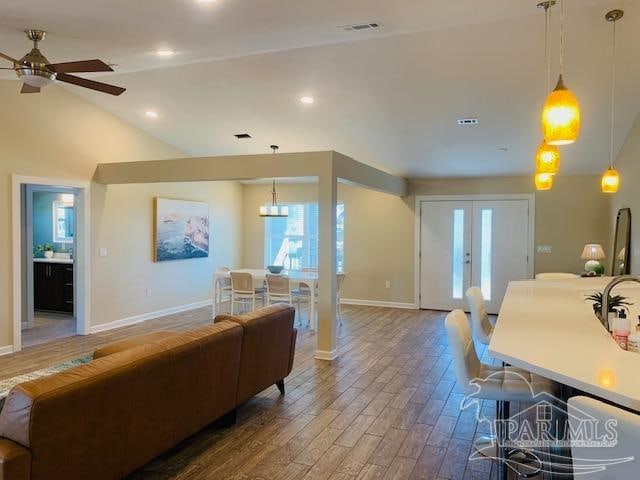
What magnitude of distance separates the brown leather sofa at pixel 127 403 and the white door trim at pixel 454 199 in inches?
206

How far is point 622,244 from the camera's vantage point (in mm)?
5977

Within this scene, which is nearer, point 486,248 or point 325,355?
point 325,355

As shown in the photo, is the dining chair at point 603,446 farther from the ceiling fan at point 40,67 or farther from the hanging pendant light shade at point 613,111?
the ceiling fan at point 40,67

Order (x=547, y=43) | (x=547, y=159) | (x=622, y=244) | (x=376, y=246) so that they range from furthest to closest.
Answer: (x=376, y=246) → (x=622, y=244) → (x=547, y=43) → (x=547, y=159)

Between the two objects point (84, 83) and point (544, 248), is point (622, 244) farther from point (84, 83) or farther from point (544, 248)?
point (84, 83)

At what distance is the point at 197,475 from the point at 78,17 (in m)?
3.09

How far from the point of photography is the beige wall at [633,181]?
17.5 feet

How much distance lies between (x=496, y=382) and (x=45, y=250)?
330 inches

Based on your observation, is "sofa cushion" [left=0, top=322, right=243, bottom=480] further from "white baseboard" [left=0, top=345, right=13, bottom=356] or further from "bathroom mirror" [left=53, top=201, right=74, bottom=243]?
"bathroom mirror" [left=53, top=201, right=74, bottom=243]

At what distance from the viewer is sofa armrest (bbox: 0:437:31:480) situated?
1864 mm

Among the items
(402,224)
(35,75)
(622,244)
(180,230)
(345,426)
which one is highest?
(35,75)

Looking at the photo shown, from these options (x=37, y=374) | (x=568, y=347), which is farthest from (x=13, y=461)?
(x=37, y=374)

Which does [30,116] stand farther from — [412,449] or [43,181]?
[412,449]

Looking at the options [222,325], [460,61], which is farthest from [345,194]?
[222,325]
